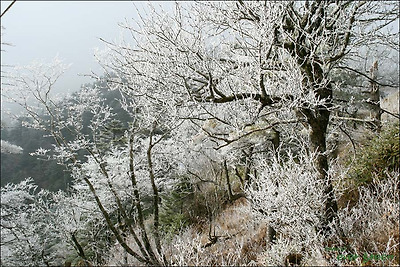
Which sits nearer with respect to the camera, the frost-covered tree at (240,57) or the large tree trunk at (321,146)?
the frost-covered tree at (240,57)

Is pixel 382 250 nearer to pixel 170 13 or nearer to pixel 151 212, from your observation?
pixel 170 13

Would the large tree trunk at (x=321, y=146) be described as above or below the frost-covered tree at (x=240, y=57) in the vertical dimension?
below

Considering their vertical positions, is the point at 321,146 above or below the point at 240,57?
below

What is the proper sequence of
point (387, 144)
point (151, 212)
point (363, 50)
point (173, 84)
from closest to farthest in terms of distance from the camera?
1. point (173, 84)
2. point (363, 50)
3. point (387, 144)
4. point (151, 212)

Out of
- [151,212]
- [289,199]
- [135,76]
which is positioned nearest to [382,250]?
[289,199]

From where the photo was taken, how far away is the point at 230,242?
6.73m

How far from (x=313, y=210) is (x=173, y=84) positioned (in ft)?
8.71

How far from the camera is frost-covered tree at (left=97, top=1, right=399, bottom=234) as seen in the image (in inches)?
141

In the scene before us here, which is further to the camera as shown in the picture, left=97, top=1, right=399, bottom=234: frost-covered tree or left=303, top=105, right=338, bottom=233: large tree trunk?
left=303, top=105, right=338, bottom=233: large tree trunk

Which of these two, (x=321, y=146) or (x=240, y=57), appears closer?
(x=240, y=57)

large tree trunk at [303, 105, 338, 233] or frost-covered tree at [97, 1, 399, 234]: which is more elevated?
frost-covered tree at [97, 1, 399, 234]

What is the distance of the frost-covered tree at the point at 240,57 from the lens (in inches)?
141

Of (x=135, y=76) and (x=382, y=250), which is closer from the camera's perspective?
(x=382, y=250)

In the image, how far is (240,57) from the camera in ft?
13.7
